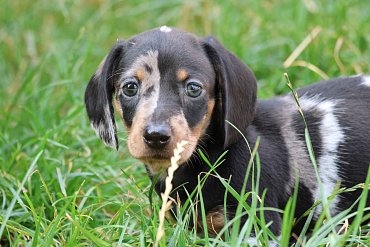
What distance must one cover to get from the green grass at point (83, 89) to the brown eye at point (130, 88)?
50cm

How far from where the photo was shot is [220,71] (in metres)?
4.49

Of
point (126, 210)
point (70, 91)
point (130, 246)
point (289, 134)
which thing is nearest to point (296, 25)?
point (70, 91)

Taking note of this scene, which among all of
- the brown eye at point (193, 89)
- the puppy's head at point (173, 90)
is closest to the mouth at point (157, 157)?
the puppy's head at point (173, 90)

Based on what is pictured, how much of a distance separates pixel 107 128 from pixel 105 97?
0.59 ft

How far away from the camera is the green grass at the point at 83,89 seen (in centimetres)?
423

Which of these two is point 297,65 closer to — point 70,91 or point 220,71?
point 70,91

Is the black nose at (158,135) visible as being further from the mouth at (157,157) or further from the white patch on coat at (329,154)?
the white patch on coat at (329,154)

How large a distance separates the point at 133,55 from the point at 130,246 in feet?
3.58

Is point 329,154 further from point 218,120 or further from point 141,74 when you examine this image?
point 141,74

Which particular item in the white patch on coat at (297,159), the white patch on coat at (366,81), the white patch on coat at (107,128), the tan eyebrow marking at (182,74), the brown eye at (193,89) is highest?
the tan eyebrow marking at (182,74)

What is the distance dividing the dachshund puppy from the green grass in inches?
8.2

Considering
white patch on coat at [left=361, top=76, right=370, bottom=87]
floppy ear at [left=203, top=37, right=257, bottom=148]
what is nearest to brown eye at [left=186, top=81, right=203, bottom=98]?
floppy ear at [left=203, top=37, right=257, bottom=148]

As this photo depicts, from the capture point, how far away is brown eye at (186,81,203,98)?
435 cm

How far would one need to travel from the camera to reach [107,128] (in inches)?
184
